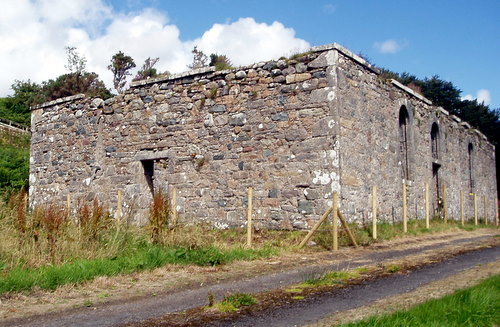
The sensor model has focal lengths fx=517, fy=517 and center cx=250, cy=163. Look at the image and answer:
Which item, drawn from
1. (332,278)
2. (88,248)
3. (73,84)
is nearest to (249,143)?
(88,248)

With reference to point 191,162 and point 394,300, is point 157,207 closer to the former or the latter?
point 191,162

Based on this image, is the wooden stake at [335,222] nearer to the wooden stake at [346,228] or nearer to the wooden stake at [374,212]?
the wooden stake at [346,228]

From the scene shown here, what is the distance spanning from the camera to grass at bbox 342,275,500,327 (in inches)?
175

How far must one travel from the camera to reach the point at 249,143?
1296 cm

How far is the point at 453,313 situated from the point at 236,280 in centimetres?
335

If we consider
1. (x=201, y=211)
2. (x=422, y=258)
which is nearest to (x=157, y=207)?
(x=201, y=211)

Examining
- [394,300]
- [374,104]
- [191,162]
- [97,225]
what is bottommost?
[394,300]

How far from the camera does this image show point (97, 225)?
8602 mm

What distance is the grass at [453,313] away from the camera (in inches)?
175

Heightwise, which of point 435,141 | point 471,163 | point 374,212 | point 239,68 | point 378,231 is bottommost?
point 378,231

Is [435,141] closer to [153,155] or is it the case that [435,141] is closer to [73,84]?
[153,155]

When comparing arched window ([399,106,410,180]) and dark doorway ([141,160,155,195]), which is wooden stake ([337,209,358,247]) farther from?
dark doorway ([141,160,155,195])

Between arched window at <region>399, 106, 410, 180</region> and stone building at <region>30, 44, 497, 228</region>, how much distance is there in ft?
0.17

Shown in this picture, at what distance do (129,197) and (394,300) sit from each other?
10.3 m
